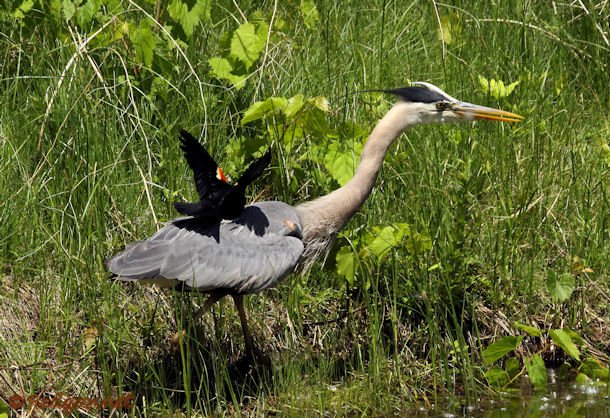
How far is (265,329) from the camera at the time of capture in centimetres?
493

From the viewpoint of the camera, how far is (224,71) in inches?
208

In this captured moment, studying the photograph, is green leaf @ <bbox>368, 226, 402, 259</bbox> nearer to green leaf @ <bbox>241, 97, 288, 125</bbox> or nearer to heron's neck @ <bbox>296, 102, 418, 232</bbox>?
heron's neck @ <bbox>296, 102, 418, 232</bbox>

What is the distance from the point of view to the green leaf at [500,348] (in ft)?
15.2

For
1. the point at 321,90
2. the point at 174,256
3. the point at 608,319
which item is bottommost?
the point at 608,319

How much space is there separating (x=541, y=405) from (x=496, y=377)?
221mm

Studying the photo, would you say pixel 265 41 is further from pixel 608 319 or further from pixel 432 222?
pixel 608 319

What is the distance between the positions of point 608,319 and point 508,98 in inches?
51.9

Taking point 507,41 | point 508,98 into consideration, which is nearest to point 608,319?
point 508,98

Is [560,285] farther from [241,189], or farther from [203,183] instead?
[203,183]

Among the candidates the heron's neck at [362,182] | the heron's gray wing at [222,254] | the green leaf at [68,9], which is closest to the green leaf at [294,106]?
the heron's neck at [362,182]

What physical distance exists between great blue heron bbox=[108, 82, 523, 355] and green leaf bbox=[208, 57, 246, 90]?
707 mm

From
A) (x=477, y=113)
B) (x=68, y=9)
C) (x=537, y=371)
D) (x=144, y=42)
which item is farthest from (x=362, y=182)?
(x=68, y=9)

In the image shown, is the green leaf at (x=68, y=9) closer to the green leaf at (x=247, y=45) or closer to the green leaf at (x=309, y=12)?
the green leaf at (x=247, y=45)

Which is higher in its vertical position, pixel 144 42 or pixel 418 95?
pixel 144 42
